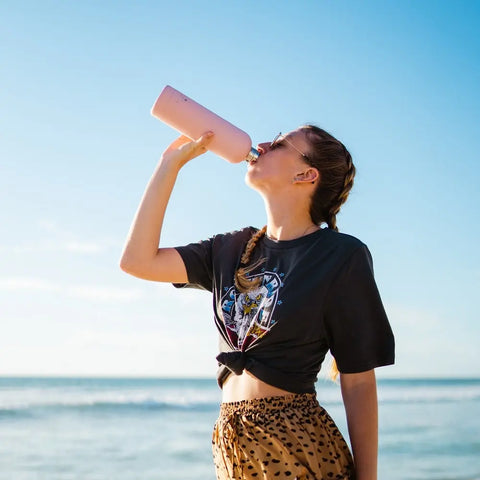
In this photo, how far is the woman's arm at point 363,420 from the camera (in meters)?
2.07

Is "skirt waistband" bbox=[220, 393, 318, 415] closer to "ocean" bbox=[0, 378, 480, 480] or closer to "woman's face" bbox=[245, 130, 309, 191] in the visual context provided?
"woman's face" bbox=[245, 130, 309, 191]

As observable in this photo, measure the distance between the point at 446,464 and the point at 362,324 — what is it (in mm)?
8341

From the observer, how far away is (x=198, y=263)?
240cm

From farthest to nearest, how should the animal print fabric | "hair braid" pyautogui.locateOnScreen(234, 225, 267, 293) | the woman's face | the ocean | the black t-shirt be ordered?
the ocean
the woman's face
"hair braid" pyautogui.locateOnScreen(234, 225, 267, 293)
the black t-shirt
the animal print fabric

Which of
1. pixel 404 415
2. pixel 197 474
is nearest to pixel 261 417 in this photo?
pixel 197 474

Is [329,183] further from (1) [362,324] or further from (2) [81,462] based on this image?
(2) [81,462]

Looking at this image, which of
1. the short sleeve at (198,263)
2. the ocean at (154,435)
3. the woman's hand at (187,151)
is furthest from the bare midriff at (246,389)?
the ocean at (154,435)

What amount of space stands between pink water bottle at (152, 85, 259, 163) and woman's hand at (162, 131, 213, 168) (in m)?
0.02

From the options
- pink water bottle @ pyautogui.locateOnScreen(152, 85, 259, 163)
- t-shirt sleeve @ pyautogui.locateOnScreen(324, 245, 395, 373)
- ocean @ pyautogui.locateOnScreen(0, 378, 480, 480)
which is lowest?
ocean @ pyautogui.locateOnScreen(0, 378, 480, 480)

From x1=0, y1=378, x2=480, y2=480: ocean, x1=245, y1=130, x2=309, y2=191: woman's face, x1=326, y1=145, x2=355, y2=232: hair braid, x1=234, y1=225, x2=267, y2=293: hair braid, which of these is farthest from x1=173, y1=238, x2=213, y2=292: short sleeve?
x1=0, y1=378, x2=480, y2=480: ocean

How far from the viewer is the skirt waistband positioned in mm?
2055

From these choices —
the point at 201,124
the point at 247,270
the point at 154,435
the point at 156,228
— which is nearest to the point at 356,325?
the point at 247,270

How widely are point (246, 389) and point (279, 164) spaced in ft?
2.32

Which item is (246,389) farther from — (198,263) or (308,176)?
(308,176)
